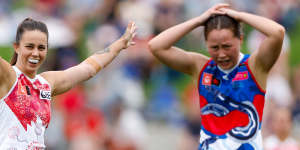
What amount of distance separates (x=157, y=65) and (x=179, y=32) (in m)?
6.81

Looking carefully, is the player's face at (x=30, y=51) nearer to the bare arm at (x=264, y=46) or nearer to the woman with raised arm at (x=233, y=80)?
the woman with raised arm at (x=233, y=80)

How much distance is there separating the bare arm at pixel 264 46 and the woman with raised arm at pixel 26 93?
1856mm

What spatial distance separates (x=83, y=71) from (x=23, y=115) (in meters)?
1.04

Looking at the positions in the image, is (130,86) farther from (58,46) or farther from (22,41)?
(22,41)

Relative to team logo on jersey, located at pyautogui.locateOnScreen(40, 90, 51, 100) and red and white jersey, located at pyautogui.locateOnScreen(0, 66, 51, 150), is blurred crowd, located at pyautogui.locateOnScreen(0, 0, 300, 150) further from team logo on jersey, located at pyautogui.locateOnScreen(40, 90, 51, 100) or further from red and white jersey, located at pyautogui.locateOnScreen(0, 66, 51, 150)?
red and white jersey, located at pyautogui.locateOnScreen(0, 66, 51, 150)

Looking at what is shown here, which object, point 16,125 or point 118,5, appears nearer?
point 16,125

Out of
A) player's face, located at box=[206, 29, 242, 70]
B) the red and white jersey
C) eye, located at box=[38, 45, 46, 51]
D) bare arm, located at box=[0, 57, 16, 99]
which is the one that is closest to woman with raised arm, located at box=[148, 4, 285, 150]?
player's face, located at box=[206, 29, 242, 70]

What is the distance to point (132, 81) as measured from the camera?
13.2 m

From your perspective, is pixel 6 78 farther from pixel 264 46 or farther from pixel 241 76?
pixel 264 46

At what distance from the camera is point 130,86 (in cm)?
1313

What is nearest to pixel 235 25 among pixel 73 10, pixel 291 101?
pixel 291 101

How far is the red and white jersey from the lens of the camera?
230 inches

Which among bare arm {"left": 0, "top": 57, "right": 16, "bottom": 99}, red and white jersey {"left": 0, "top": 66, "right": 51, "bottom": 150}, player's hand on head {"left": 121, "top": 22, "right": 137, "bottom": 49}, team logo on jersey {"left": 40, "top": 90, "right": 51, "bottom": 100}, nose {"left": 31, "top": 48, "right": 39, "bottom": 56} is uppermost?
player's hand on head {"left": 121, "top": 22, "right": 137, "bottom": 49}

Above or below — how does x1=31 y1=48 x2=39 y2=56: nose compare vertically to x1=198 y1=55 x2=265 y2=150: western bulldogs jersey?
above
